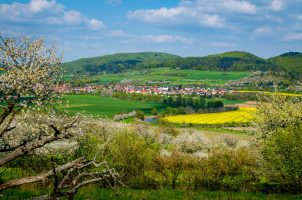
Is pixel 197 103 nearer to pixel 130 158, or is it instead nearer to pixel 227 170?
pixel 227 170

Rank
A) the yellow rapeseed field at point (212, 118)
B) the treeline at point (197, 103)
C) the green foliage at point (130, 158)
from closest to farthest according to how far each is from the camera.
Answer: the green foliage at point (130, 158) < the yellow rapeseed field at point (212, 118) < the treeline at point (197, 103)

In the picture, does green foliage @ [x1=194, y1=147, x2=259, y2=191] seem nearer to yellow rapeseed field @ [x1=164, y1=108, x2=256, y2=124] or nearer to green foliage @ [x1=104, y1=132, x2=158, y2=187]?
green foliage @ [x1=104, y1=132, x2=158, y2=187]

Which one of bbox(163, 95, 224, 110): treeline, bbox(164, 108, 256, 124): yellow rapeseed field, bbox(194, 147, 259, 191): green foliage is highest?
bbox(194, 147, 259, 191): green foliage

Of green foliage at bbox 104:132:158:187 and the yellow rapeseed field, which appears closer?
green foliage at bbox 104:132:158:187

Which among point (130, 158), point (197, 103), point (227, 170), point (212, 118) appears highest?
point (130, 158)

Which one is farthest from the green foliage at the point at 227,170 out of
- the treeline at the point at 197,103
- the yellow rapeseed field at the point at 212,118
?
the treeline at the point at 197,103

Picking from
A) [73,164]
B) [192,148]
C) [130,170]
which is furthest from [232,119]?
[73,164]

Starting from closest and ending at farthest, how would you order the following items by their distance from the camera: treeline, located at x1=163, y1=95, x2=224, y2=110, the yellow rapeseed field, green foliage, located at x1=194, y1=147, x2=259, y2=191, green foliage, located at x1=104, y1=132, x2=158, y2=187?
green foliage, located at x1=104, y1=132, x2=158, y2=187 < green foliage, located at x1=194, y1=147, x2=259, y2=191 < the yellow rapeseed field < treeline, located at x1=163, y1=95, x2=224, y2=110

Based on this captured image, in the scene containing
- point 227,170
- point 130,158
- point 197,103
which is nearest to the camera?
point 130,158

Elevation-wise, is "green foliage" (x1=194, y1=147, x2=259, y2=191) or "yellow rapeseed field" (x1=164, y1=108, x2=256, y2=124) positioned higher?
"green foliage" (x1=194, y1=147, x2=259, y2=191)

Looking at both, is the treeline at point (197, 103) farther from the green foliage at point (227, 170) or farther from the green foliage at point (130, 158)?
the green foliage at point (130, 158)

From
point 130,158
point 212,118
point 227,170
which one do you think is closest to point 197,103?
point 212,118

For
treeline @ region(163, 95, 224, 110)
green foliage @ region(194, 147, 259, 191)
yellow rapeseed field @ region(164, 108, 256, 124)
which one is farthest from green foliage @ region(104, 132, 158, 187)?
treeline @ region(163, 95, 224, 110)

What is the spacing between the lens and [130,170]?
3325 cm
